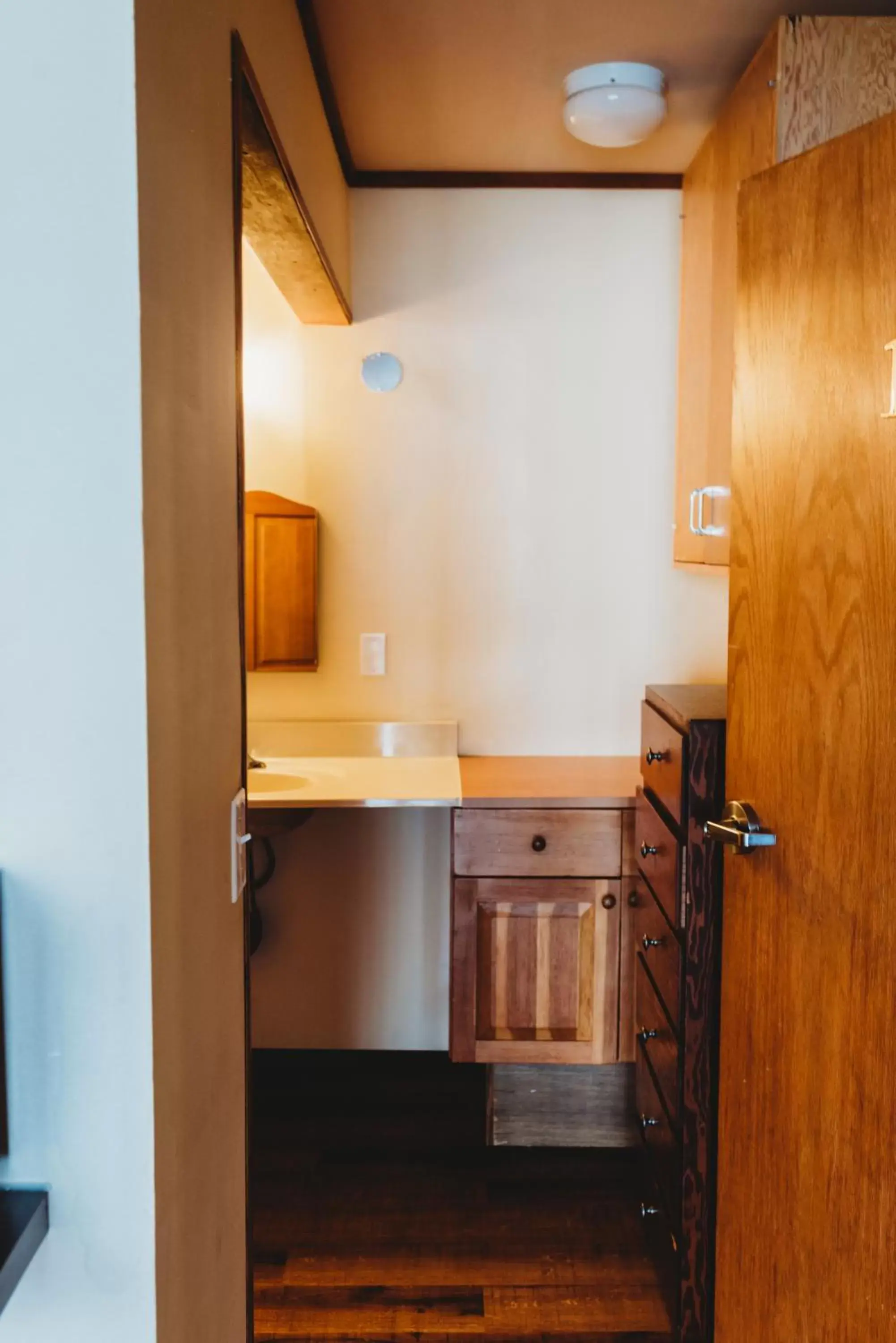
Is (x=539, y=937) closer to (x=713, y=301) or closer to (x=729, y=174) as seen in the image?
(x=713, y=301)

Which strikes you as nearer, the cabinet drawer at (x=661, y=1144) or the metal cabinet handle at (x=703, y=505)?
the cabinet drawer at (x=661, y=1144)

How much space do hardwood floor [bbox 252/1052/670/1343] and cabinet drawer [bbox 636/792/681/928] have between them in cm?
73

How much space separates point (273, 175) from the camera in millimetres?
1640

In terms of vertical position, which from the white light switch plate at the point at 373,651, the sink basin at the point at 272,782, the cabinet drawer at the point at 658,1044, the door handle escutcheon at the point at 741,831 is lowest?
Result: the cabinet drawer at the point at 658,1044

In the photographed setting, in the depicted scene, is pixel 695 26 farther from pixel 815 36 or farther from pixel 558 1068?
pixel 558 1068

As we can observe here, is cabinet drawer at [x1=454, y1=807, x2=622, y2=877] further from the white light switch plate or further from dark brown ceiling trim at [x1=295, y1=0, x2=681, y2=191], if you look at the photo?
dark brown ceiling trim at [x1=295, y1=0, x2=681, y2=191]

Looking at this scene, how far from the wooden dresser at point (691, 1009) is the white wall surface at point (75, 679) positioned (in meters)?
1.07

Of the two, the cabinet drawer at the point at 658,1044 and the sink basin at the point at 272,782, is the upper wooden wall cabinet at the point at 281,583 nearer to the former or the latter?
the sink basin at the point at 272,782

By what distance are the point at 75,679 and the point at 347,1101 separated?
2.11 m

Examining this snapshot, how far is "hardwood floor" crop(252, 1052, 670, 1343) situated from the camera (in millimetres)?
1875

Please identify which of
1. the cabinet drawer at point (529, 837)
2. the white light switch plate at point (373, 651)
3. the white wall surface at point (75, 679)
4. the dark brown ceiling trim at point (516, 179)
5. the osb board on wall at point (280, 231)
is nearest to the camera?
the white wall surface at point (75, 679)

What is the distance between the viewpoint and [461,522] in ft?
9.04

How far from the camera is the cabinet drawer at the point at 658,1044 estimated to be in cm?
181

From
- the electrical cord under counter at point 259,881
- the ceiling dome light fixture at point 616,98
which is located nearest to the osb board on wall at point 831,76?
the ceiling dome light fixture at point 616,98
